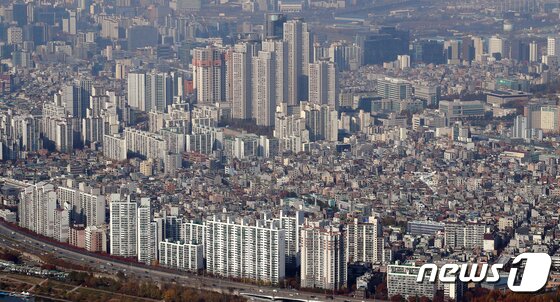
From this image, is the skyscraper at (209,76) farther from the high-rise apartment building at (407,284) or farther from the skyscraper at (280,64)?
the high-rise apartment building at (407,284)

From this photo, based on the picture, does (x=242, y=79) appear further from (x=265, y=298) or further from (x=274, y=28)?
(x=265, y=298)

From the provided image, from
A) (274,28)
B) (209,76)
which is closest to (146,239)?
(209,76)

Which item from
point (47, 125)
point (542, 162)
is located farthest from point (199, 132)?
point (542, 162)

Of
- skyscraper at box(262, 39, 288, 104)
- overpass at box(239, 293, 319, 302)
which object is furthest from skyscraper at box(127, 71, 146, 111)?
→ overpass at box(239, 293, 319, 302)

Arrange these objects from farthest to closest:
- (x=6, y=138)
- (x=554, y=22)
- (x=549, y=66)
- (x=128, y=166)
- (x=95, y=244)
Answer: (x=554, y=22) < (x=549, y=66) < (x=6, y=138) < (x=128, y=166) < (x=95, y=244)

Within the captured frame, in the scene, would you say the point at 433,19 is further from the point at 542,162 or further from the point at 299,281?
the point at 299,281

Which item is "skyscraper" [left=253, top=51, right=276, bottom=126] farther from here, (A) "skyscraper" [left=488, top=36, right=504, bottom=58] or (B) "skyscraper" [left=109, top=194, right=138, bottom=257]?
(B) "skyscraper" [left=109, top=194, right=138, bottom=257]

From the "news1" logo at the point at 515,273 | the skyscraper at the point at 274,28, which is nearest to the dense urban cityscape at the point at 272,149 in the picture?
the skyscraper at the point at 274,28

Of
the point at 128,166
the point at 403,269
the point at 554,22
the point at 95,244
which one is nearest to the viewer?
the point at 403,269
